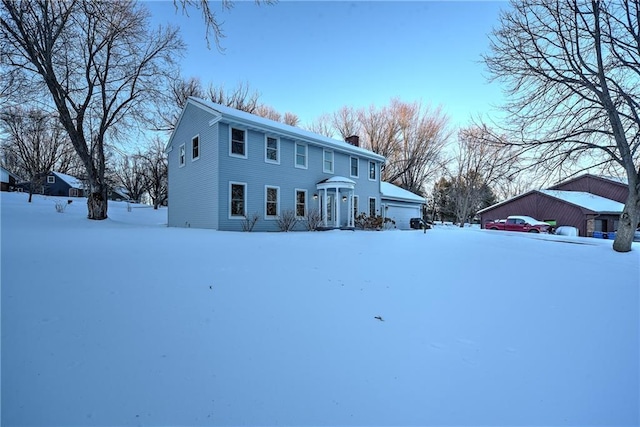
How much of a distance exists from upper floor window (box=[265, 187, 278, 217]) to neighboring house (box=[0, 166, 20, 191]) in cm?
4358

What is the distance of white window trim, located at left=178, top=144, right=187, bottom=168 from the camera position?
14.6 m

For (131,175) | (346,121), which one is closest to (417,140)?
(346,121)

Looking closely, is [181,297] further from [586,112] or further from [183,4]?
[586,112]

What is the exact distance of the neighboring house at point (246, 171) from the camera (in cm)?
1175

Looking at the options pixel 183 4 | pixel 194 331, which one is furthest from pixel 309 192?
pixel 194 331

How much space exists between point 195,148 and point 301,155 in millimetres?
5254

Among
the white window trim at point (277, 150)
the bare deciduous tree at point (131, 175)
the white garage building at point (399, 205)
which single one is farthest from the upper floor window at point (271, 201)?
the bare deciduous tree at point (131, 175)

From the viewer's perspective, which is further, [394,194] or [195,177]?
[394,194]

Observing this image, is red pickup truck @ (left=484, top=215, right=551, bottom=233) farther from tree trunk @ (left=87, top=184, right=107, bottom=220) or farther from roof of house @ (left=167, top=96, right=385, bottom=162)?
tree trunk @ (left=87, top=184, right=107, bottom=220)

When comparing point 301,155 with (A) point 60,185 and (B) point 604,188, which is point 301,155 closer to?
(B) point 604,188

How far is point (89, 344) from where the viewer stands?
2240 millimetres

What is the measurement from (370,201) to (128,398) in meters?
17.9

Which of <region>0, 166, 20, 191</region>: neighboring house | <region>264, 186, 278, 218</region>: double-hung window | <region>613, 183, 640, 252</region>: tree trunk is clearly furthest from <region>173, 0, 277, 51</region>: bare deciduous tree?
<region>0, 166, 20, 191</region>: neighboring house

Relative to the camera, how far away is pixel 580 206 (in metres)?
22.3
